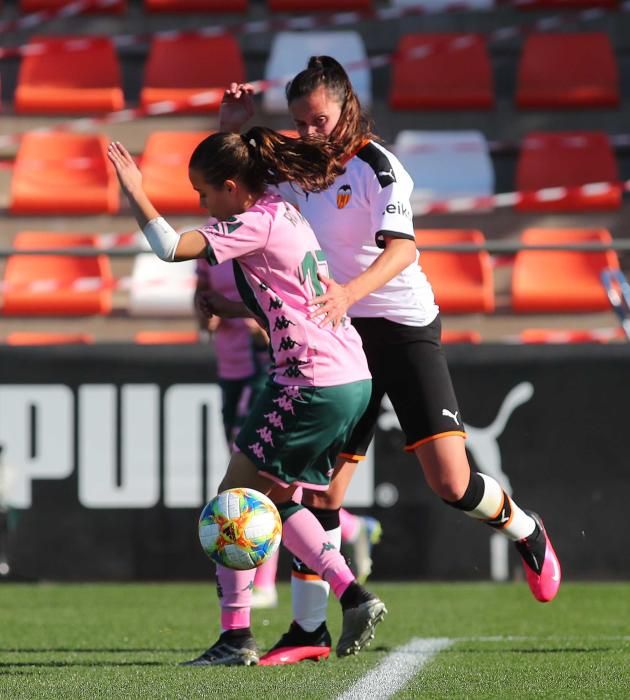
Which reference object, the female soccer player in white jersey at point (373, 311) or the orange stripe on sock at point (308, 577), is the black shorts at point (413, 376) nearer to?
the female soccer player in white jersey at point (373, 311)

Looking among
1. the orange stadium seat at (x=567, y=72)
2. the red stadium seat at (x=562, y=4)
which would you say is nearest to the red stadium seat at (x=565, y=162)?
the orange stadium seat at (x=567, y=72)

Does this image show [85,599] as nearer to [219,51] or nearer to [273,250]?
[273,250]

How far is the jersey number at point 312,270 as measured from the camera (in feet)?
15.4

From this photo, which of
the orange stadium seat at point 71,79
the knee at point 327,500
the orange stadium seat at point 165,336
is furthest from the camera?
the orange stadium seat at point 71,79

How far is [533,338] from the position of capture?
32.8 ft

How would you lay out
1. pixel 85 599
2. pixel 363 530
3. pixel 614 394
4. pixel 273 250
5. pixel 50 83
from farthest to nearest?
pixel 50 83
pixel 614 394
pixel 85 599
pixel 363 530
pixel 273 250

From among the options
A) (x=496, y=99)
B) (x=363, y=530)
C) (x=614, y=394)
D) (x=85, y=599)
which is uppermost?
(x=496, y=99)

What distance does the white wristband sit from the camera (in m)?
4.49

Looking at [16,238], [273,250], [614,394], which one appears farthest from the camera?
[16,238]

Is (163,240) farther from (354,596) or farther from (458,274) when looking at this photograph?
(458,274)

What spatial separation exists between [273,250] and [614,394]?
427 cm

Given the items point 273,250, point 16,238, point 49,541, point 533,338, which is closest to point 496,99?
point 533,338

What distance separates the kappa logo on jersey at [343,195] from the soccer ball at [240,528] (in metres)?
1.07

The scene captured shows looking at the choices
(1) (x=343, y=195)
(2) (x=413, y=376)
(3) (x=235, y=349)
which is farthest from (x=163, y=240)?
(3) (x=235, y=349)
